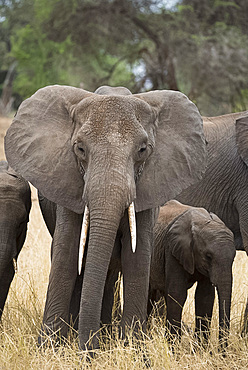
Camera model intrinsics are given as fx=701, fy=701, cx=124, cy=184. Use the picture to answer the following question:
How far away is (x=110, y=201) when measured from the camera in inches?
151

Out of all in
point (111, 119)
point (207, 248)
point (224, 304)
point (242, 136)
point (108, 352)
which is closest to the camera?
point (111, 119)

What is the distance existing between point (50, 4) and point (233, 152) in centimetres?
1399

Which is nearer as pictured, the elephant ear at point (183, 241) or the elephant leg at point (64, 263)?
the elephant leg at point (64, 263)

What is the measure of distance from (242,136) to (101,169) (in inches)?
93.0

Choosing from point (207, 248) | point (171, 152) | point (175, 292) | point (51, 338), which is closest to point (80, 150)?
point (171, 152)

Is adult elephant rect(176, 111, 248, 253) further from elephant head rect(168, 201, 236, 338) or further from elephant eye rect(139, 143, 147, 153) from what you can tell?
elephant eye rect(139, 143, 147, 153)

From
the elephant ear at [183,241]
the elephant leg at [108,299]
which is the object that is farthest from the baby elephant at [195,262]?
the elephant leg at [108,299]

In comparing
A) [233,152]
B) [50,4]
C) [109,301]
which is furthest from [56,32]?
[109,301]

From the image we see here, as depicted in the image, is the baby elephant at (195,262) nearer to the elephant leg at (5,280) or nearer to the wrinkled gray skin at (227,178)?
the wrinkled gray skin at (227,178)

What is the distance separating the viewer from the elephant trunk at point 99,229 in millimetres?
3838

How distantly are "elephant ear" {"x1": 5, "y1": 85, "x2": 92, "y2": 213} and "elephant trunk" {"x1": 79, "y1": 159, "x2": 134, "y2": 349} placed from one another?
344 millimetres

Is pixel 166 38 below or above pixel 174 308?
above

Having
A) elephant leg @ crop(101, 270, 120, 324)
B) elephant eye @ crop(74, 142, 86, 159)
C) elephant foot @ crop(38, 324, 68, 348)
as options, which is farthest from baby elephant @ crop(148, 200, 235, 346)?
elephant eye @ crop(74, 142, 86, 159)

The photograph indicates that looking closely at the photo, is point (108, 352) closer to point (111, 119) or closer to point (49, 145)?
point (49, 145)
